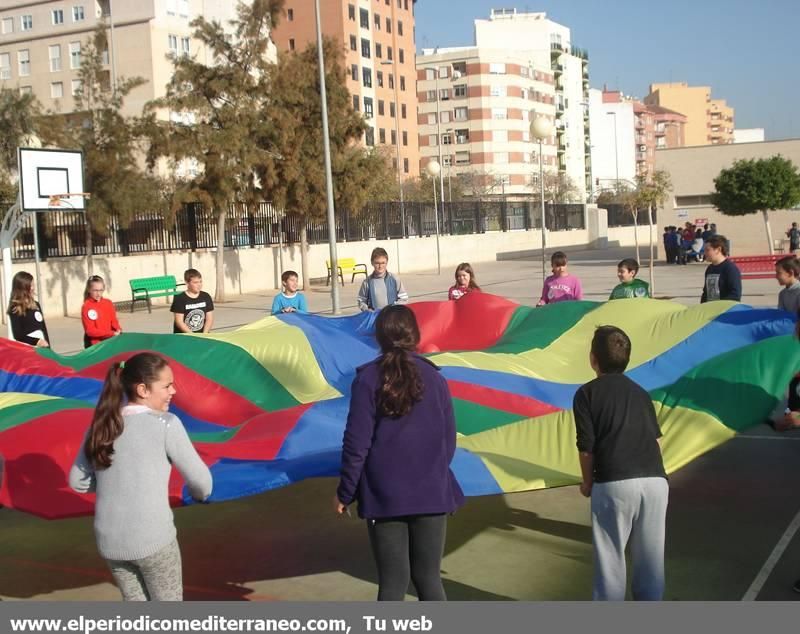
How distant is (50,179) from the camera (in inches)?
740

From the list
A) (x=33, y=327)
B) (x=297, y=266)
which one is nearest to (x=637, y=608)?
(x=33, y=327)

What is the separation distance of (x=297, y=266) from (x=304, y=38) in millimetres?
51379

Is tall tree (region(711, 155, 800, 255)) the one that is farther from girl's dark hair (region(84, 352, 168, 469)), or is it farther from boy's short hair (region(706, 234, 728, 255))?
girl's dark hair (region(84, 352, 168, 469))

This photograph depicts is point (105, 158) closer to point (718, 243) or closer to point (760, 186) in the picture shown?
point (718, 243)

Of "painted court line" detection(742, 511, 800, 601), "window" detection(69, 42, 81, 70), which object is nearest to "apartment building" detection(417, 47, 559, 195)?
"window" detection(69, 42, 81, 70)

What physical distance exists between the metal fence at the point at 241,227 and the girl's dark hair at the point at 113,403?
18.3m

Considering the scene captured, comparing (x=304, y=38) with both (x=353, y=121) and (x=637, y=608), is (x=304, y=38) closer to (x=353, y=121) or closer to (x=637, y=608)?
(x=353, y=121)

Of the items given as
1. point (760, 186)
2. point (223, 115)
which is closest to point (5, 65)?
point (223, 115)

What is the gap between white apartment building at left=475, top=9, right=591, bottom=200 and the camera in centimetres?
10388

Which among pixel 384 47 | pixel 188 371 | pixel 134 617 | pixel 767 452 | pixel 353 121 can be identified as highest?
pixel 384 47

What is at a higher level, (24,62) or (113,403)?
(24,62)

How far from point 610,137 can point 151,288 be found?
111 meters

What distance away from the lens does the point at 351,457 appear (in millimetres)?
3826

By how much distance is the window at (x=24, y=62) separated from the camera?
6359 cm
